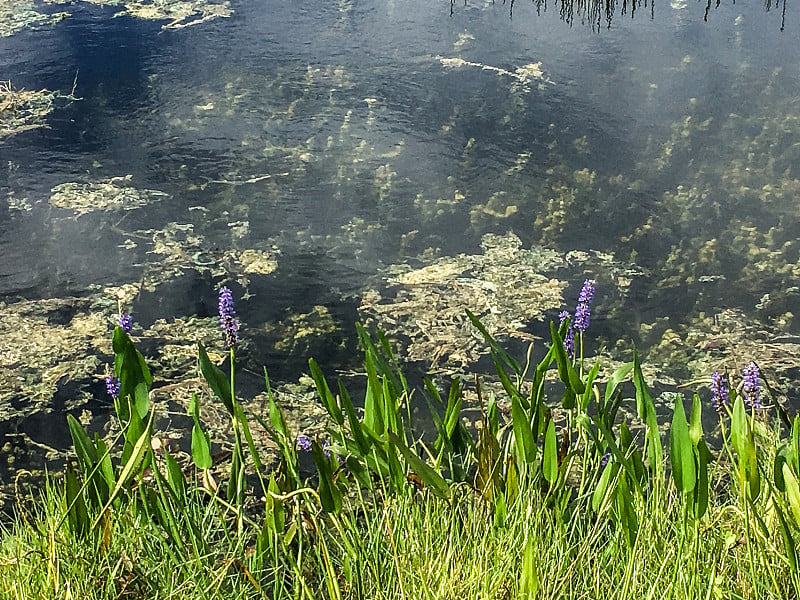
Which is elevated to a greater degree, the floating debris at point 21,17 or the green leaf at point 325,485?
the floating debris at point 21,17

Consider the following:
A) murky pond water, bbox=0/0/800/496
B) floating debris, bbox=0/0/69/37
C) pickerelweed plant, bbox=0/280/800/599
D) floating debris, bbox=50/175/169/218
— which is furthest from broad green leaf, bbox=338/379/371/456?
floating debris, bbox=0/0/69/37

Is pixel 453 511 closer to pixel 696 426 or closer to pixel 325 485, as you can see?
pixel 325 485

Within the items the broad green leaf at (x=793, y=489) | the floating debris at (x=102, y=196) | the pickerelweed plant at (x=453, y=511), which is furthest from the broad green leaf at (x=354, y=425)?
the floating debris at (x=102, y=196)

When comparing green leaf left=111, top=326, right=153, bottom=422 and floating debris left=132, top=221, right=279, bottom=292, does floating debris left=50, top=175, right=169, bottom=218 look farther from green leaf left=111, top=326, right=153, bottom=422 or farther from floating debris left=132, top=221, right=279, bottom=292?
green leaf left=111, top=326, right=153, bottom=422

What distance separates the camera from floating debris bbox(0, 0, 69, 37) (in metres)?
3.68

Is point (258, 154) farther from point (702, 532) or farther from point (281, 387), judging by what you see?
point (702, 532)

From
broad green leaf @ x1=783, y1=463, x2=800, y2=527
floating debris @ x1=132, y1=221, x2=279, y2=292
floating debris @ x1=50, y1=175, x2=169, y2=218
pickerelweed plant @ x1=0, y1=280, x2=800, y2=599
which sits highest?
broad green leaf @ x1=783, y1=463, x2=800, y2=527

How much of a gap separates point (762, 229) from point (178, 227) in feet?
5.19

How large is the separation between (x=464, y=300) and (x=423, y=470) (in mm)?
1187

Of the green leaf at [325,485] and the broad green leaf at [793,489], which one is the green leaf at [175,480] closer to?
the green leaf at [325,485]

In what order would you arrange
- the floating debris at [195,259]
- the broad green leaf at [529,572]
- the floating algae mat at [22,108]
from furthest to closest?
the floating algae mat at [22,108] < the floating debris at [195,259] < the broad green leaf at [529,572]

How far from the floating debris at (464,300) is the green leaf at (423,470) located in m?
0.90

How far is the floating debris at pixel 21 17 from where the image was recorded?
3676 mm

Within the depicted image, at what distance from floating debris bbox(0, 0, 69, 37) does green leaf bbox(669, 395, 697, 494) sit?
344cm
